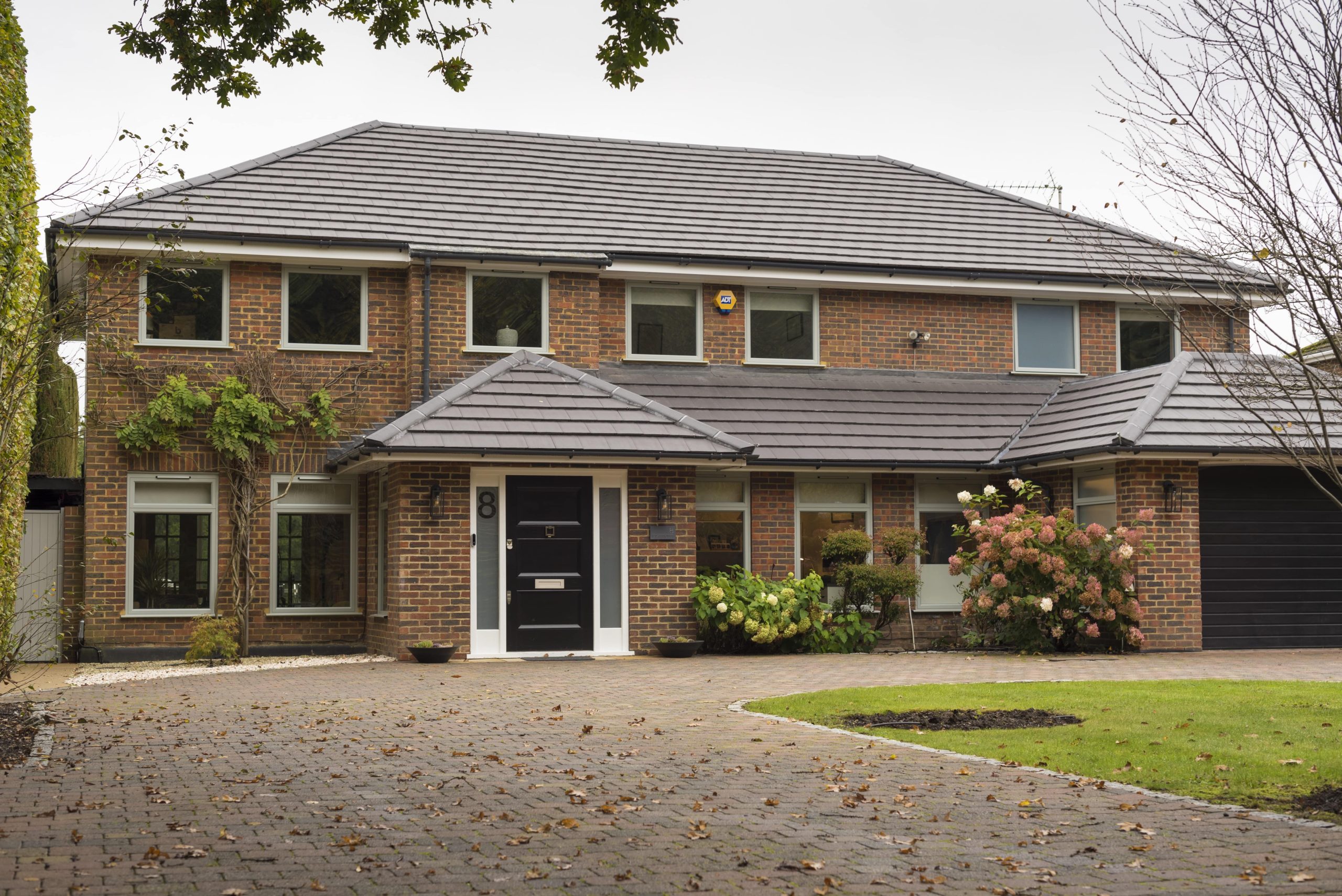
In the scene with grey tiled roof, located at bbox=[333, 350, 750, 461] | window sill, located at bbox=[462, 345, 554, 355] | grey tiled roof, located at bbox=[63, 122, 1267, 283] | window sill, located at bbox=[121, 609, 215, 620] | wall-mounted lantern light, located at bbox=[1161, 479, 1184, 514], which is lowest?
window sill, located at bbox=[121, 609, 215, 620]

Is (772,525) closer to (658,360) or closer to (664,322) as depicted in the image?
(658,360)

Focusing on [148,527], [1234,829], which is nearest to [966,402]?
[148,527]

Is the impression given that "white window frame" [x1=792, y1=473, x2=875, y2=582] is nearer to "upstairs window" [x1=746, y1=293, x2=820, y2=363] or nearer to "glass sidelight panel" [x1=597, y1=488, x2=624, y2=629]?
"upstairs window" [x1=746, y1=293, x2=820, y2=363]

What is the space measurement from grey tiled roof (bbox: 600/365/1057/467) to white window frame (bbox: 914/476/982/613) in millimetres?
650

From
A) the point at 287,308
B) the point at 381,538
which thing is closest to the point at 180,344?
the point at 287,308

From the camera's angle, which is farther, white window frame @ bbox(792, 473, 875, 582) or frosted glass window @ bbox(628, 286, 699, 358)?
frosted glass window @ bbox(628, 286, 699, 358)

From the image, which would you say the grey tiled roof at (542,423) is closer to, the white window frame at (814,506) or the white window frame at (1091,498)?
the white window frame at (814,506)

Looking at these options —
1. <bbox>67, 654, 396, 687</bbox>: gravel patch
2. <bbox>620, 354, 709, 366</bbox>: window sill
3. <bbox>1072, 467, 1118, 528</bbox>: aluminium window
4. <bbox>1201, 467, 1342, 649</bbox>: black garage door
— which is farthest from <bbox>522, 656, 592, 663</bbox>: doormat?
<bbox>1201, 467, 1342, 649</bbox>: black garage door

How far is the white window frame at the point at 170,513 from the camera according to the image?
18109mm

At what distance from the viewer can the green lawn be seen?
7.72 meters

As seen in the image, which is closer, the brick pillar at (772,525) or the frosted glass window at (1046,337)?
the brick pillar at (772,525)

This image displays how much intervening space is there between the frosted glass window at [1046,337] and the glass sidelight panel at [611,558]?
26.0 ft

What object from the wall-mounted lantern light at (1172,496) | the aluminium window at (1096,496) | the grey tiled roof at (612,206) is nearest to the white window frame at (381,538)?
the grey tiled roof at (612,206)

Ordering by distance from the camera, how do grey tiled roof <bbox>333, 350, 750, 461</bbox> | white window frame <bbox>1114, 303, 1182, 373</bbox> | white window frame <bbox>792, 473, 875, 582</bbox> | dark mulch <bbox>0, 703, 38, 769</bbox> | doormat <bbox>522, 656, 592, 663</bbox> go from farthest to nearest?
1. white window frame <bbox>1114, 303, 1182, 373</bbox>
2. white window frame <bbox>792, 473, 875, 582</bbox>
3. doormat <bbox>522, 656, 592, 663</bbox>
4. grey tiled roof <bbox>333, 350, 750, 461</bbox>
5. dark mulch <bbox>0, 703, 38, 769</bbox>
